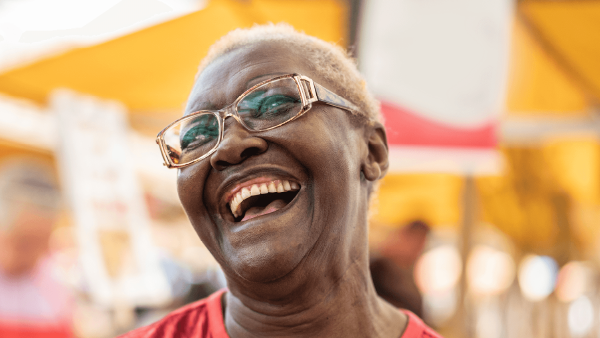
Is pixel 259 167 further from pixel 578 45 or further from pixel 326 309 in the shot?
pixel 578 45

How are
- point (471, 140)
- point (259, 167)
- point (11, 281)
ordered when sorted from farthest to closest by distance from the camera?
point (11, 281) → point (471, 140) → point (259, 167)

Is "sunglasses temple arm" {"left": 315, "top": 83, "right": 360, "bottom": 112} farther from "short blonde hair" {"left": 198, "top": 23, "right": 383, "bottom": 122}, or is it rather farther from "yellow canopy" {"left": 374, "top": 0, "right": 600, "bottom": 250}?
Result: "yellow canopy" {"left": 374, "top": 0, "right": 600, "bottom": 250}

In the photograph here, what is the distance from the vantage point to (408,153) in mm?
2688

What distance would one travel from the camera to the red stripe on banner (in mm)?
2660

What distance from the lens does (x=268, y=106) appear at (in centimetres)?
135

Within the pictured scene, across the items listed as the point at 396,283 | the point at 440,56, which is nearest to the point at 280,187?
the point at 440,56

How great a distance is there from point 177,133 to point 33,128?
4385 millimetres

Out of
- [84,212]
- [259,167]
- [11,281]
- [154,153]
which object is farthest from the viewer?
[154,153]

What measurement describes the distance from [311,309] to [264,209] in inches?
11.8

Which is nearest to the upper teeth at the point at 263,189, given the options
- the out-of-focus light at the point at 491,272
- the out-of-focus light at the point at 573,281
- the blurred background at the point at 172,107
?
the blurred background at the point at 172,107

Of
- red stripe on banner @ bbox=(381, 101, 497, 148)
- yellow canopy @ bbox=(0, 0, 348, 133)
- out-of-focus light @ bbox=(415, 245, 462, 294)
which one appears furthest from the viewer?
out-of-focus light @ bbox=(415, 245, 462, 294)

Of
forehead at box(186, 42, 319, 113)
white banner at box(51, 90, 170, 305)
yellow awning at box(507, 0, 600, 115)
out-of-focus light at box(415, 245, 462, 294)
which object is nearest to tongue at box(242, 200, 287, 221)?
forehead at box(186, 42, 319, 113)

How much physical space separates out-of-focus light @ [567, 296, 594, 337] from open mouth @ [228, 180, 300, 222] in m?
9.42

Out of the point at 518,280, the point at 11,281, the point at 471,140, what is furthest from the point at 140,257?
the point at 518,280
